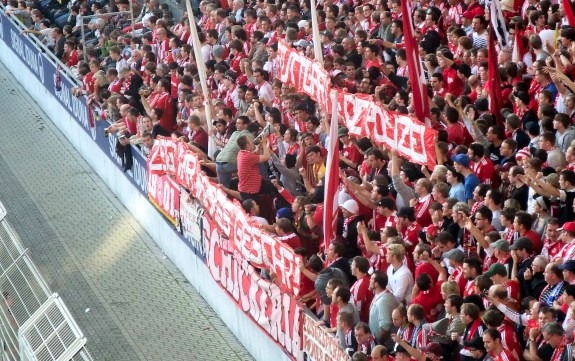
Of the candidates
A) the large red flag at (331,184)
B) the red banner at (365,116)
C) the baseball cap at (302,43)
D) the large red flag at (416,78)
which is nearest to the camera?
the large red flag at (331,184)

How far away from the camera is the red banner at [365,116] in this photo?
52.3 ft

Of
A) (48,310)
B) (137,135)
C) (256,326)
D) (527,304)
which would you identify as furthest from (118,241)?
(527,304)

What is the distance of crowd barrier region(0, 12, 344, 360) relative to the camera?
15.7 m

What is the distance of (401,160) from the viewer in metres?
16.4

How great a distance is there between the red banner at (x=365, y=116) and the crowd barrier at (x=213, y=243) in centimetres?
185

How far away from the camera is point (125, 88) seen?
23281 millimetres

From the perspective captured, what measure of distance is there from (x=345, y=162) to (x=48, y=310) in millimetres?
5213

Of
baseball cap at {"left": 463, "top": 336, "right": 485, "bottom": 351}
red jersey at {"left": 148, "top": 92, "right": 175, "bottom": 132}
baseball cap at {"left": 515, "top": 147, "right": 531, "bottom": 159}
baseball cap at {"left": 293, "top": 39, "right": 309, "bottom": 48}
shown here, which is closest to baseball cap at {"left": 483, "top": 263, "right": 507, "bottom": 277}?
baseball cap at {"left": 463, "top": 336, "right": 485, "bottom": 351}

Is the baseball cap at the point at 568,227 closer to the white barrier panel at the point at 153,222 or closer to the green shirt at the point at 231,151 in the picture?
the white barrier panel at the point at 153,222

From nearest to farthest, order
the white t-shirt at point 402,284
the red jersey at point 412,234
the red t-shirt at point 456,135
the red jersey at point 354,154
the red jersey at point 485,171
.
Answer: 1. the white t-shirt at point 402,284
2. the red jersey at point 412,234
3. the red jersey at point 485,171
4. the red t-shirt at point 456,135
5. the red jersey at point 354,154

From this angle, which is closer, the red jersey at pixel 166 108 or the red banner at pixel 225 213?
the red banner at pixel 225 213

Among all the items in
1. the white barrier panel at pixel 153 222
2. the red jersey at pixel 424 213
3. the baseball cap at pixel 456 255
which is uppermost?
the baseball cap at pixel 456 255

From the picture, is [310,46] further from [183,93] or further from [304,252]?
[304,252]

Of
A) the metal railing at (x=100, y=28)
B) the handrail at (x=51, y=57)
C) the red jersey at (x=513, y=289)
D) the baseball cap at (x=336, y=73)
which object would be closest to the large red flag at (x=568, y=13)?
the baseball cap at (x=336, y=73)
